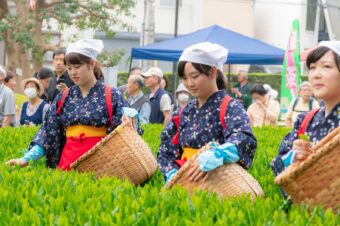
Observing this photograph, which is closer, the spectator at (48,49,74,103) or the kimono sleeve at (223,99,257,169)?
the kimono sleeve at (223,99,257,169)

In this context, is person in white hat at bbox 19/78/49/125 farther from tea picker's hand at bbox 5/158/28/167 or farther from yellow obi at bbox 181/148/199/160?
yellow obi at bbox 181/148/199/160

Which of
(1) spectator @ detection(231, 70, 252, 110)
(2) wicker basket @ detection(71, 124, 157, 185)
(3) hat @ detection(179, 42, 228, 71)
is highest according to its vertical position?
(3) hat @ detection(179, 42, 228, 71)

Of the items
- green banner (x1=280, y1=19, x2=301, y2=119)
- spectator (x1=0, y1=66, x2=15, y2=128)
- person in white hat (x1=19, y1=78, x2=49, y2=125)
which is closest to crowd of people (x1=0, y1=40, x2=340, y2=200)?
person in white hat (x1=19, y1=78, x2=49, y2=125)

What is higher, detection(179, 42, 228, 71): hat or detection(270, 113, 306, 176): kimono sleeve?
detection(179, 42, 228, 71): hat

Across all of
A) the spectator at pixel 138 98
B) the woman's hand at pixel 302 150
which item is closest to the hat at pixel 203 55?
the woman's hand at pixel 302 150

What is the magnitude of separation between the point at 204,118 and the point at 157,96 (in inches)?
258

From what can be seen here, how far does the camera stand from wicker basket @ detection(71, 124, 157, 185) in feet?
18.1

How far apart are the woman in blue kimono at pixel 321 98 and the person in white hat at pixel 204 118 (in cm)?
41

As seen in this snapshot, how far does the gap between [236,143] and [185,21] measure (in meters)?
32.7

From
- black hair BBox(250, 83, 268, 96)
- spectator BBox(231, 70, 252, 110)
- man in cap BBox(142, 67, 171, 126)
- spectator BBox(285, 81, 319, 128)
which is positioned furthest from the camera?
spectator BBox(231, 70, 252, 110)

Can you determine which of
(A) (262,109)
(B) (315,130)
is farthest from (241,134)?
(A) (262,109)

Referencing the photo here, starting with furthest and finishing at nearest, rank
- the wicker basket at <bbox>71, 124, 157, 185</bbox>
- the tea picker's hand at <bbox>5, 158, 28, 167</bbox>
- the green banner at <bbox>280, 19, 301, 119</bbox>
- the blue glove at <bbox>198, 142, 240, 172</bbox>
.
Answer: the green banner at <bbox>280, 19, 301, 119</bbox>, the tea picker's hand at <bbox>5, 158, 28, 167</bbox>, the wicker basket at <bbox>71, 124, 157, 185</bbox>, the blue glove at <bbox>198, 142, 240, 172</bbox>

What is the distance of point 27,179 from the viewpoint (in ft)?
16.1

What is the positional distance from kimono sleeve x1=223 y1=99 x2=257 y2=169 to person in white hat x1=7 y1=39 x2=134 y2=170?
1.24 m
